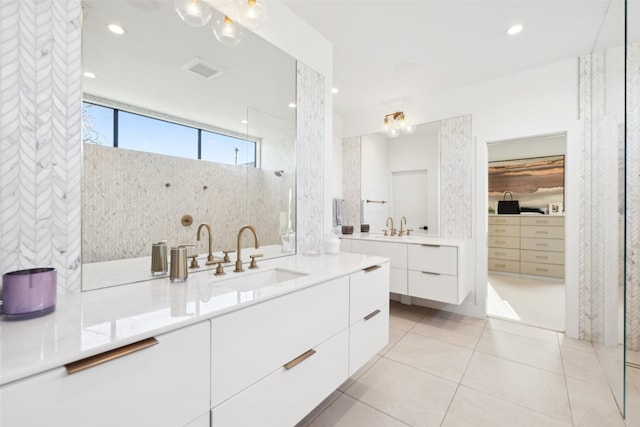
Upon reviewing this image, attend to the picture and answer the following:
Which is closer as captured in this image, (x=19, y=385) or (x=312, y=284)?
(x=19, y=385)

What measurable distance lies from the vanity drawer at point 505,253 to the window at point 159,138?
5.17 m

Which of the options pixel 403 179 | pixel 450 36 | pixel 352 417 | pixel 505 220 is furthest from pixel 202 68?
pixel 505 220

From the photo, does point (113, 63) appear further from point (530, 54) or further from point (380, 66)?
point (530, 54)

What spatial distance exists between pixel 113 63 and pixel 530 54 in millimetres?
3343

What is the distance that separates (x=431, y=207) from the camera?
132 inches

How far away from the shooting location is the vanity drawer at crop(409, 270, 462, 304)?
2.69 m

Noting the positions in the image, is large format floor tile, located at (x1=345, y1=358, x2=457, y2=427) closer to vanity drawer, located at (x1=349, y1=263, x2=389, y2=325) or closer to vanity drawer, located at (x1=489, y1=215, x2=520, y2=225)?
vanity drawer, located at (x1=349, y1=263, x2=389, y2=325)

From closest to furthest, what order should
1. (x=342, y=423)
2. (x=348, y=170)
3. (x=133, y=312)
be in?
(x=133, y=312)
(x=342, y=423)
(x=348, y=170)

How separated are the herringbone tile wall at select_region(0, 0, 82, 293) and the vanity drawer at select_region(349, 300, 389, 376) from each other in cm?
135

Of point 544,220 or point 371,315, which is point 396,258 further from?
point 544,220

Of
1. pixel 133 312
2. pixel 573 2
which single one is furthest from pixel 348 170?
pixel 133 312

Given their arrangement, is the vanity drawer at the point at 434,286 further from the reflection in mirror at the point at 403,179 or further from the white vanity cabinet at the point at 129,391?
the white vanity cabinet at the point at 129,391

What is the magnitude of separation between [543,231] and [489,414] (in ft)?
14.2

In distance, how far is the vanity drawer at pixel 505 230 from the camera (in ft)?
16.1
